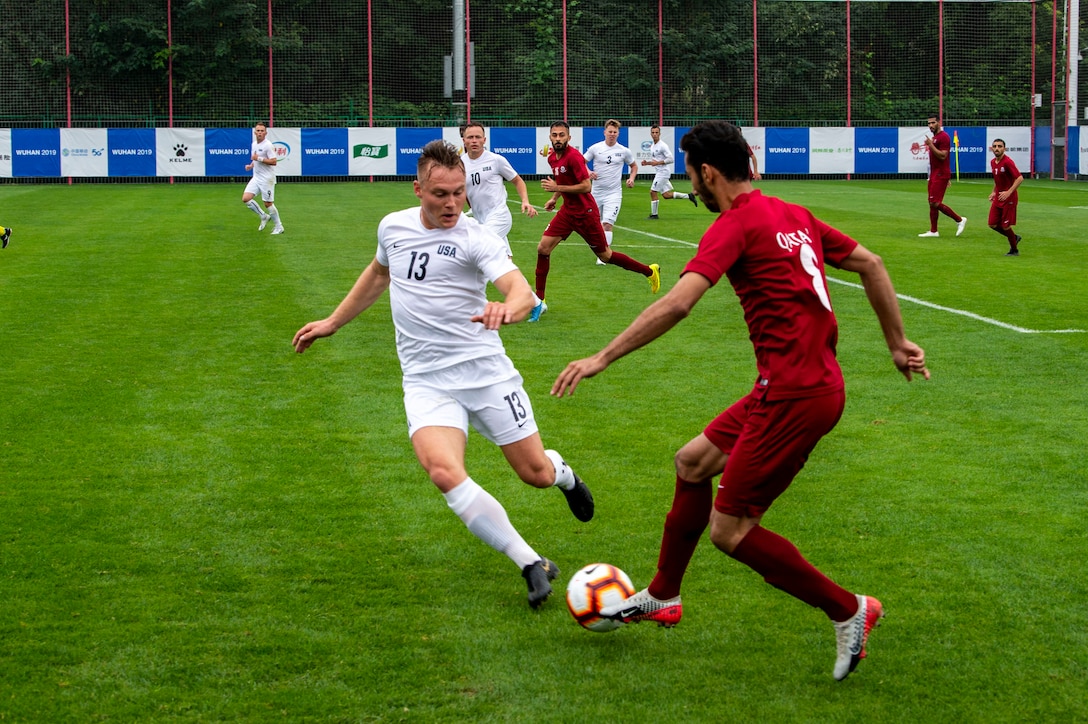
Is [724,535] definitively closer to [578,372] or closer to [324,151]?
[578,372]

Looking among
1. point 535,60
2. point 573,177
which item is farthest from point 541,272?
point 535,60

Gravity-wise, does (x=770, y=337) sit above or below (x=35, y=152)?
below

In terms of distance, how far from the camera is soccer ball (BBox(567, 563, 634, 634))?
511cm

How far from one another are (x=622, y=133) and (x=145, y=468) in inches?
1428

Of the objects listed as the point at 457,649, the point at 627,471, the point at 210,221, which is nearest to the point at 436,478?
the point at 457,649

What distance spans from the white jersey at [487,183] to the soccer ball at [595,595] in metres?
10.6

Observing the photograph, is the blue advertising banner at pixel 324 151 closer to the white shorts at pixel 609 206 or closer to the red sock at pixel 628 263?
the white shorts at pixel 609 206

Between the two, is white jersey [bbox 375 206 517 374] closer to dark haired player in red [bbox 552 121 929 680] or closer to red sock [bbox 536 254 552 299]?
dark haired player in red [bbox 552 121 929 680]

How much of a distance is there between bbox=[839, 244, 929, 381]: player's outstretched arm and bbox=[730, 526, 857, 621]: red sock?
0.84m

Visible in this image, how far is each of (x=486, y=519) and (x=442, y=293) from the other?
1.08 meters

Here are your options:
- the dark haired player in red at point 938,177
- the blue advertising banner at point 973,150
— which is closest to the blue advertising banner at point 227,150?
the blue advertising banner at point 973,150

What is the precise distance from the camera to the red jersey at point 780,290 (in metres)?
4.52

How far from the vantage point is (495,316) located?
4.98 meters

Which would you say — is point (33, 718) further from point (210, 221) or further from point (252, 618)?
point (210, 221)
